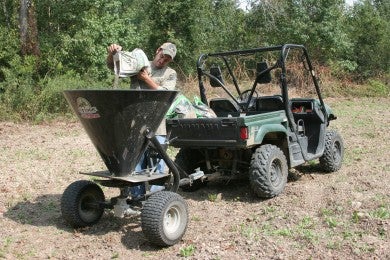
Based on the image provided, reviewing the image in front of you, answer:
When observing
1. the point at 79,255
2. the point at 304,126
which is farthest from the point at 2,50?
the point at 79,255

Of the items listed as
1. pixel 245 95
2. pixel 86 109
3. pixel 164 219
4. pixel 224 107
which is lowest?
pixel 164 219

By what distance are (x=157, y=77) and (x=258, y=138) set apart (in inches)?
51.7

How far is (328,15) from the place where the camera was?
2183cm

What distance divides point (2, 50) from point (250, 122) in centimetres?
1083

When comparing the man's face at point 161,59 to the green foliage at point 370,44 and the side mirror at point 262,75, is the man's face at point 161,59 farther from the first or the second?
the green foliage at point 370,44

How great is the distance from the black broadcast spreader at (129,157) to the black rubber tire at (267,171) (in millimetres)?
1112

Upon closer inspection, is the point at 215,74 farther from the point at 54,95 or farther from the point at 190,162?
the point at 54,95

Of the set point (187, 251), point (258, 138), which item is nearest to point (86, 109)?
point (187, 251)

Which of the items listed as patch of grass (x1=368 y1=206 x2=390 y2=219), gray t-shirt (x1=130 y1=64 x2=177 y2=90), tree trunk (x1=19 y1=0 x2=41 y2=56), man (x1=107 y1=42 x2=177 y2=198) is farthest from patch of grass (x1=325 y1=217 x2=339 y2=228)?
tree trunk (x1=19 y1=0 x2=41 y2=56)

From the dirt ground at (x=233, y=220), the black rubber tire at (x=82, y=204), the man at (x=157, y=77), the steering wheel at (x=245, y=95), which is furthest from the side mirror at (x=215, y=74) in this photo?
the black rubber tire at (x=82, y=204)

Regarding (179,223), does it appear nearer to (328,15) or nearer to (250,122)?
(250,122)

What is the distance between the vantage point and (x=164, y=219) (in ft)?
15.4

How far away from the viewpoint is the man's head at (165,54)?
18.4 ft

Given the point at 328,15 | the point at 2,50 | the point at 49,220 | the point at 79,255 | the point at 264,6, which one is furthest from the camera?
the point at 264,6
